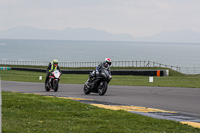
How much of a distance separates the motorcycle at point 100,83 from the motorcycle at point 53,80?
2.14m

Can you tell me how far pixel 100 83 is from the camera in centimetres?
1842

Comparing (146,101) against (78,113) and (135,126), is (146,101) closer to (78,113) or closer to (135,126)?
(78,113)

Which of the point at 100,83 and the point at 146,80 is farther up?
the point at 146,80

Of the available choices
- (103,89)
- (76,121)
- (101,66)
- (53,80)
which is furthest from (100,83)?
(76,121)

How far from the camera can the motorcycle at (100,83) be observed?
57.7 ft

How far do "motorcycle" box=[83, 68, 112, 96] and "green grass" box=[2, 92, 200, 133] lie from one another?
211 inches

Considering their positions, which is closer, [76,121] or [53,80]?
[76,121]

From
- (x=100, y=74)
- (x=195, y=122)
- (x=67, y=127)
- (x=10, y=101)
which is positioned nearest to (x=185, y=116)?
(x=195, y=122)

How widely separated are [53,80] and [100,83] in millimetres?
3905

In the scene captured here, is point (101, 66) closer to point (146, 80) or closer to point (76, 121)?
point (76, 121)

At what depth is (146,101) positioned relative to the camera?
1548 centimetres

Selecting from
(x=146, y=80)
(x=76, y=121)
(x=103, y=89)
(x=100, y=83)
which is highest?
(x=146, y=80)

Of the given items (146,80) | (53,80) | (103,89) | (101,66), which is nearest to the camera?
(101,66)

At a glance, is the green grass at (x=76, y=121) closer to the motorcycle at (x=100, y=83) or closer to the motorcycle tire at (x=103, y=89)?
the motorcycle at (x=100, y=83)
